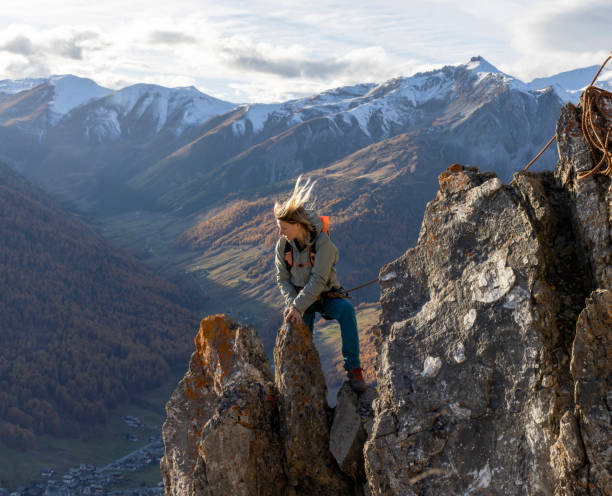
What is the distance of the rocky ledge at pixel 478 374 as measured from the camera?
6.93m

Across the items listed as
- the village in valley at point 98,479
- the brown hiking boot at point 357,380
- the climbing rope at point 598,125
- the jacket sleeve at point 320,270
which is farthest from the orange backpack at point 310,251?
the village in valley at point 98,479

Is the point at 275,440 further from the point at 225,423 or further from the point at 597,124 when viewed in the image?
the point at 597,124

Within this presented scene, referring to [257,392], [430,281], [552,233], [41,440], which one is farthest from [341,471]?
[41,440]

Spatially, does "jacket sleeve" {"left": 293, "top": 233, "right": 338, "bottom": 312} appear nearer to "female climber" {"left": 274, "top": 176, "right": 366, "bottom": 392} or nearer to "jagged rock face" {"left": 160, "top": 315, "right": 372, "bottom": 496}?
"female climber" {"left": 274, "top": 176, "right": 366, "bottom": 392}

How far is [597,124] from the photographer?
801cm

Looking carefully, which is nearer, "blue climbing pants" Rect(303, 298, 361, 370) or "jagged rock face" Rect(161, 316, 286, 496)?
"jagged rock face" Rect(161, 316, 286, 496)

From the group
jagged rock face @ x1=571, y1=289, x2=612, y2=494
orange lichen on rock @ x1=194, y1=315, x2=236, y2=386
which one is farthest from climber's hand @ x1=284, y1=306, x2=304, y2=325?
jagged rock face @ x1=571, y1=289, x2=612, y2=494

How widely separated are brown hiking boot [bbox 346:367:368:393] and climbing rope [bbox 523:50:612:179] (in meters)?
5.15

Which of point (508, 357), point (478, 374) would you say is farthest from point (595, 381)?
point (478, 374)

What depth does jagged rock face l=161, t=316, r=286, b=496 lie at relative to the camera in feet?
32.4

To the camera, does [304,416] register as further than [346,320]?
No

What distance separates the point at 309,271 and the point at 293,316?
0.94 metres

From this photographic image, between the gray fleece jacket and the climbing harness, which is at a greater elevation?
the climbing harness

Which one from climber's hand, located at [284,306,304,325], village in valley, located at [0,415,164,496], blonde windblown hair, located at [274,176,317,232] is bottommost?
village in valley, located at [0,415,164,496]
